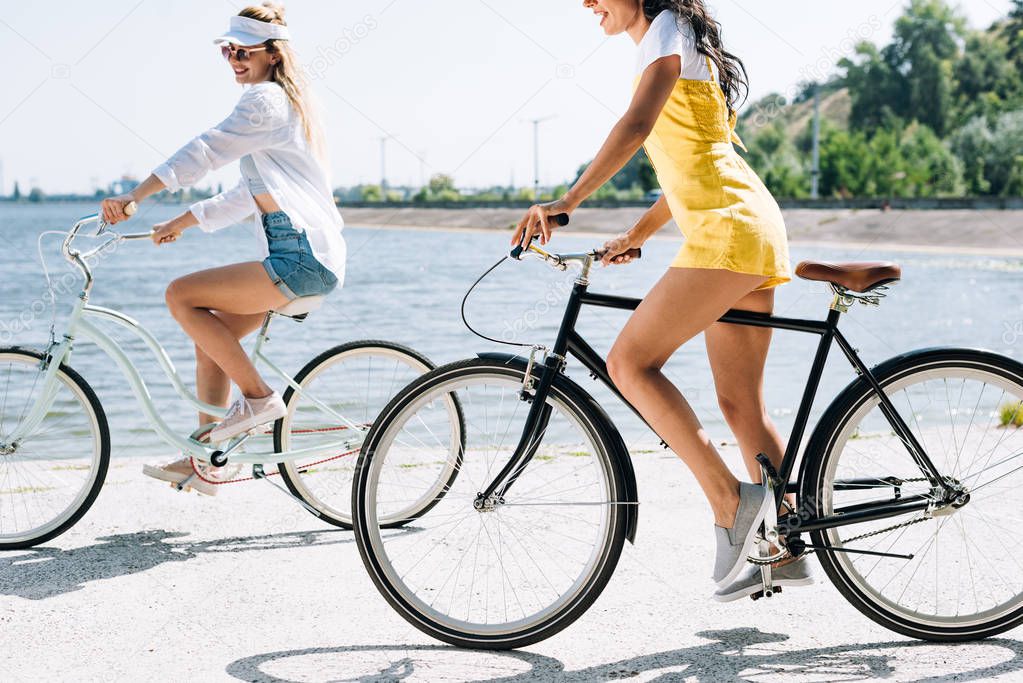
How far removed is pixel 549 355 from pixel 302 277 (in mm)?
1281

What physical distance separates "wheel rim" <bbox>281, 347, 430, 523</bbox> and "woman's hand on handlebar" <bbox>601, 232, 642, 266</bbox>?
1409 millimetres

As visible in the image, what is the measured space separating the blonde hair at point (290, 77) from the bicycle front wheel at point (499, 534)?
3.53 ft

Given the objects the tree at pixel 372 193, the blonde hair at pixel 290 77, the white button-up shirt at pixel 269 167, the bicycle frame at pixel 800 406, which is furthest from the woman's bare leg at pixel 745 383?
the tree at pixel 372 193

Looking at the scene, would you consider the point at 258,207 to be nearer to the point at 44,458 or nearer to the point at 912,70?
the point at 44,458

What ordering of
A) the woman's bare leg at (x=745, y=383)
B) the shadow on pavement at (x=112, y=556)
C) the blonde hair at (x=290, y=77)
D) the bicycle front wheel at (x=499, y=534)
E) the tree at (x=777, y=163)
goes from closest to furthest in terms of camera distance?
the bicycle front wheel at (x=499, y=534)
the woman's bare leg at (x=745, y=383)
the shadow on pavement at (x=112, y=556)
the blonde hair at (x=290, y=77)
the tree at (x=777, y=163)

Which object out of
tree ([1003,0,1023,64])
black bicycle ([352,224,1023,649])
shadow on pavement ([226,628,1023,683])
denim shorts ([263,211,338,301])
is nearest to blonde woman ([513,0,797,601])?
black bicycle ([352,224,1023,649])

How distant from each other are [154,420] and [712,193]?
2297mm

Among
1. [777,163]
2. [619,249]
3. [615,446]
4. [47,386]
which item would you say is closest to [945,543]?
[615,446]

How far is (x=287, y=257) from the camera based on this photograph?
400cm

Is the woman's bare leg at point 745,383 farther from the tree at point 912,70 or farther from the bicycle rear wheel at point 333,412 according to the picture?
the tree at point 912,70

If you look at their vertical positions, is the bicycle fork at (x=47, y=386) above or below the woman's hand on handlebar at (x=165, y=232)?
below

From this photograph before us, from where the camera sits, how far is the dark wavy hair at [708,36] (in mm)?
2938

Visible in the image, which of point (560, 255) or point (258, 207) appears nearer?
point (560, 255)

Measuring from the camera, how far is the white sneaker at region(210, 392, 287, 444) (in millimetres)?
4098
